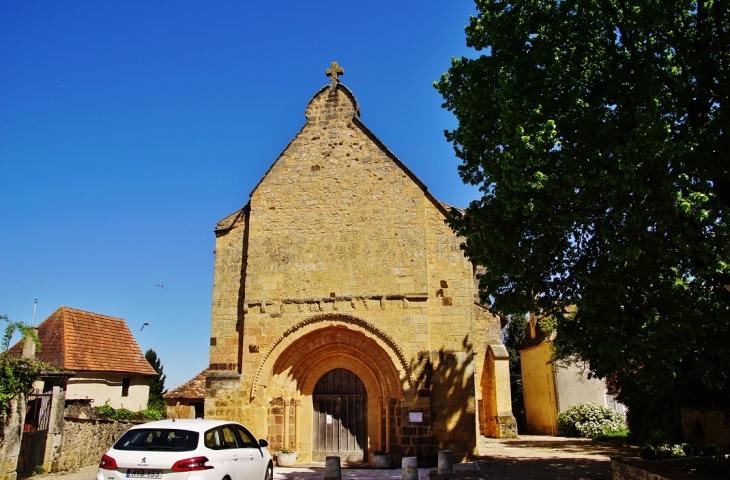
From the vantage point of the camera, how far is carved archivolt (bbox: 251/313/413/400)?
14.1 meters

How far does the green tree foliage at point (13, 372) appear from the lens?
10594mm

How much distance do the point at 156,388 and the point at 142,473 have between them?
1057 inches

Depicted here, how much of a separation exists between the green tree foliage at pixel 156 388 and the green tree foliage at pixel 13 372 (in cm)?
1452

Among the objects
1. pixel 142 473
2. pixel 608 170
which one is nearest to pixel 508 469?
pixel 608 170

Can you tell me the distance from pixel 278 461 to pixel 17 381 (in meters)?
5.96

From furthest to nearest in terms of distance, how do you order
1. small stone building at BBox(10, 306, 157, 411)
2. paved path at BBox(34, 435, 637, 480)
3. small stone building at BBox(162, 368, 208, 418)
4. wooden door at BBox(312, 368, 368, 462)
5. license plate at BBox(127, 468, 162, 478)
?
small stone building at BBox(10, 306, 157, 411) < small stone building at BBox(162, 368, 208, 418) < wooden door at BBox(312, 368, 368, 462) < paved path at BBox(34, 435, 637, 480) < license plate at BBox(127, 468, 162, 478)

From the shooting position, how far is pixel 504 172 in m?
8.86

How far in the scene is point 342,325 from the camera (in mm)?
14445

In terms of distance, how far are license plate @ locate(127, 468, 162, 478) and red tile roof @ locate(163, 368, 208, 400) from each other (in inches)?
475

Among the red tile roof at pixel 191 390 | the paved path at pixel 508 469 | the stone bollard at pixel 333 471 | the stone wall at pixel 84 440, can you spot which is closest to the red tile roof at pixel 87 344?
the red tile roof at pixel 191 390

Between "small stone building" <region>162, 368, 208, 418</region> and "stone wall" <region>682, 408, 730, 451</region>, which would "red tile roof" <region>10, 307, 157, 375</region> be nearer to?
"small stone building" <region>162, 368, 208, 418</region>

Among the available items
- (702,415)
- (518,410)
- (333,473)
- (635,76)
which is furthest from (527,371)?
(635,76)

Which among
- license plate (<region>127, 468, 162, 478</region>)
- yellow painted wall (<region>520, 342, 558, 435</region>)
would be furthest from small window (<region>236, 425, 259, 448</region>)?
yellow painted wall (<region>520, 342, 558, 435</region>)

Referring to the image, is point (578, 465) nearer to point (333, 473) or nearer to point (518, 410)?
point (333, 473)
